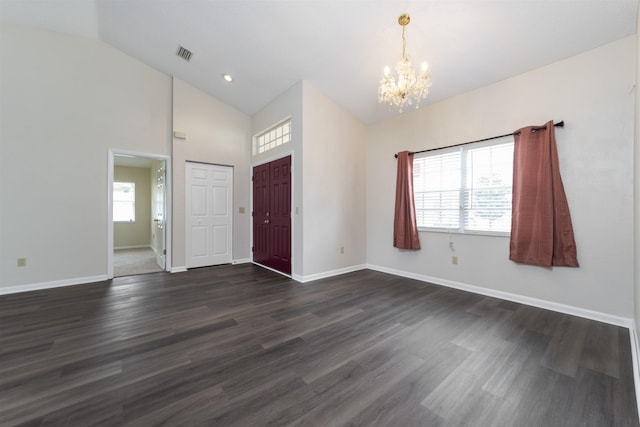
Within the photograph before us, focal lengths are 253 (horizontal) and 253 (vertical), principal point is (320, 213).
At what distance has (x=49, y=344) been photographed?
2172 mm

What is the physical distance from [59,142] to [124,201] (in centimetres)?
438

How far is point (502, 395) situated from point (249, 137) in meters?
5.70

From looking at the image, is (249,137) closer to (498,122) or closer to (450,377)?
(498,122)

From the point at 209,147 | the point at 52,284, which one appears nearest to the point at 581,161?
the point at 209,147

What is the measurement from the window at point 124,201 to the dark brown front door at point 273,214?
4.84 meters

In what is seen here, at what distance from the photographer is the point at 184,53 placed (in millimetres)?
4055

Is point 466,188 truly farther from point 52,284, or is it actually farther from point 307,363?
point 52,284

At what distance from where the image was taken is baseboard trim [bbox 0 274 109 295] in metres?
3.51

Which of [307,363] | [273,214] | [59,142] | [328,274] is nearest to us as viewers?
[307,363]

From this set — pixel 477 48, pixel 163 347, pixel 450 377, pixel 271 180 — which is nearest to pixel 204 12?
pixel 271 180

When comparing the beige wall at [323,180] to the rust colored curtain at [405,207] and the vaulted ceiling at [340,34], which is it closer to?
the vaulted ceiling at [340,34]

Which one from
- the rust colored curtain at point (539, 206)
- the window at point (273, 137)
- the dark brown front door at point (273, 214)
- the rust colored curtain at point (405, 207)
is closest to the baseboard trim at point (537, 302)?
the rust colored curtain at point (539, 206)

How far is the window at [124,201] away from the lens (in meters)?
7.52

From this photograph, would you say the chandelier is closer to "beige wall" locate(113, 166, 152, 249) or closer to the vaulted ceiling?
the vaulted ceiling
